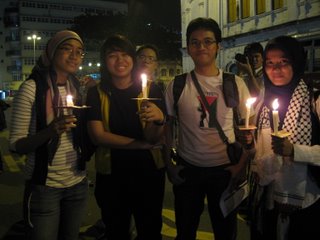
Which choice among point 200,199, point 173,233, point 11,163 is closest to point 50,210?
point 200,199

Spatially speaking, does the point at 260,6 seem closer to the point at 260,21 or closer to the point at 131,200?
the point at 260,21

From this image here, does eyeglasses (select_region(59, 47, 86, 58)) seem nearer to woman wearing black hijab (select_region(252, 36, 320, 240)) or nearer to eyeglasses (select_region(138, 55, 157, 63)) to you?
woman wearing black hijab (select_region(252, 36, 320, 240))

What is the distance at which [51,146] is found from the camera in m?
2.70

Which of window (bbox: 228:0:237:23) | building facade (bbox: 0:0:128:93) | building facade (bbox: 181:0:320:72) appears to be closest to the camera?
building facade (bbox: 181:0:320:72)

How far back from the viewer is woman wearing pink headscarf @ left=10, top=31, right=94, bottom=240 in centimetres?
264

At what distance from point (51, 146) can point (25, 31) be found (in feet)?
262

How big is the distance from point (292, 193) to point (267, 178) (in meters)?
0.21

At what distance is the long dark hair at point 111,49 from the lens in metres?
3.06

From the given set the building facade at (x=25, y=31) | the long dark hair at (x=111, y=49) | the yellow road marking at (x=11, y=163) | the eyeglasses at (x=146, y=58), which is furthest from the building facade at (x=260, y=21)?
the building facade at (x=25, y=31)

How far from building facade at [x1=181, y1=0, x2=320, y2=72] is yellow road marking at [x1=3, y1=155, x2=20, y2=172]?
12.9 meters

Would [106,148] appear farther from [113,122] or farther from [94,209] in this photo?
[94,209]

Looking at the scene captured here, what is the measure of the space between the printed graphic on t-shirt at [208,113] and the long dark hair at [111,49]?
724 mm

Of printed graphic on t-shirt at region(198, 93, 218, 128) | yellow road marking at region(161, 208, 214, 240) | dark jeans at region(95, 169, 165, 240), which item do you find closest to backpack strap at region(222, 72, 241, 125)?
printed graphic on t-shirt at region(198, 93, 218, 128)

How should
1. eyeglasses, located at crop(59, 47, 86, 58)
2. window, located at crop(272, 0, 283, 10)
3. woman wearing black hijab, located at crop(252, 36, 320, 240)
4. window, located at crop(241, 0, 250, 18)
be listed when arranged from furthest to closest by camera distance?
window, located at crop(241, 0, 250, 18)
window, located at crop(272, 0, 283, 10)
eyeglasses, located at crop(59, 47, 86, 58)
woman wearing black hijab, located at crop(252, 36, 320, 240)
